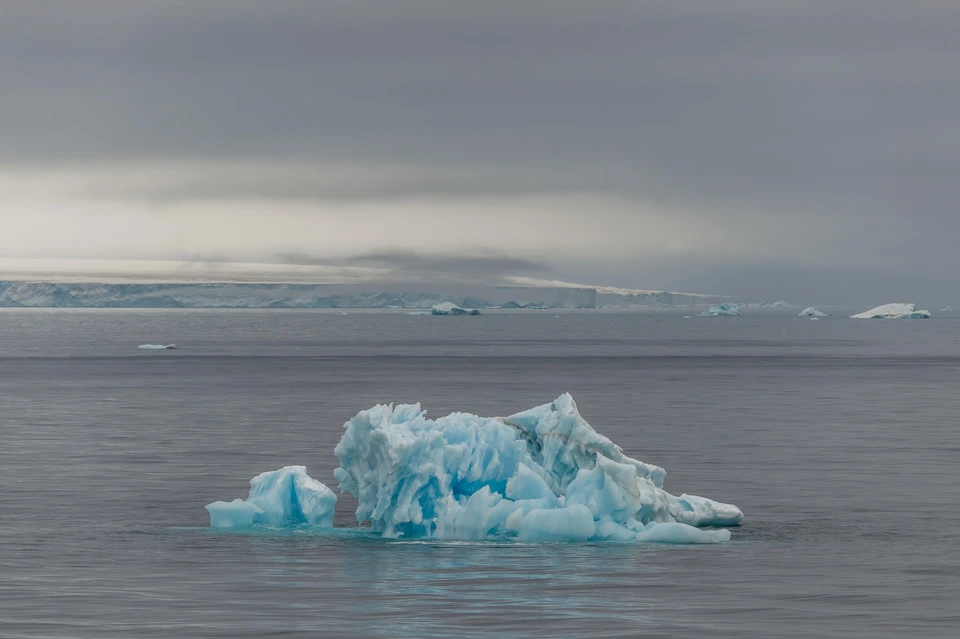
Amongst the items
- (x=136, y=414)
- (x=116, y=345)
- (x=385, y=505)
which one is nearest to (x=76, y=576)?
(x=385, y=505)

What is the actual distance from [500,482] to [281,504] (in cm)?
393

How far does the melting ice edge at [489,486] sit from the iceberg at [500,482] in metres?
0.02

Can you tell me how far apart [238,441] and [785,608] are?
26438mm

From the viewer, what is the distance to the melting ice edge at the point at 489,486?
892 inches

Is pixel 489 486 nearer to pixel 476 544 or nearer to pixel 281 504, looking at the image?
pixel 476 544

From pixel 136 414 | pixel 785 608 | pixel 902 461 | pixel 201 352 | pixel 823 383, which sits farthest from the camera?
pixel 201 352

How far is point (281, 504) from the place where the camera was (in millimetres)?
24359

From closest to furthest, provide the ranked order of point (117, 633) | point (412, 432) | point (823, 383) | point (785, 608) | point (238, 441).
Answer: point (117, 633) < point (785, 608) < point (412, 432) < point (238, 441) < point (823, 383)

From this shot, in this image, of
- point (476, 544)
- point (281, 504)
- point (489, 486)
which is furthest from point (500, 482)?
point (281, 504)

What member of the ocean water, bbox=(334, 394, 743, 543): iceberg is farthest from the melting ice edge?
the ocean water

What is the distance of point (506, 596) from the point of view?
60.4 ft

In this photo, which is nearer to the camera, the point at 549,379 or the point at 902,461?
the point at 902,461

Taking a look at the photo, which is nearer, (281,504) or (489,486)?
(489,486)

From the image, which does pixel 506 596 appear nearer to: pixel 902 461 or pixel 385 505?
pixel 385 505
